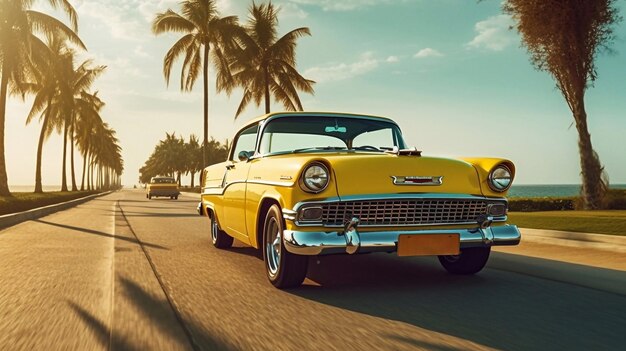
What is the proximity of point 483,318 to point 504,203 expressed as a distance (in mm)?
1460

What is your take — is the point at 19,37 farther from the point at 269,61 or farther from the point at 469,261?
the point at 469,261

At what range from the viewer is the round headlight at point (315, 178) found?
441 centimetres

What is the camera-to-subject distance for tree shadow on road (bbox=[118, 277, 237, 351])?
3.12m

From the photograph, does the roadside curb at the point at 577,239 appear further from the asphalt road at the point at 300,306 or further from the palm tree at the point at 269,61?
the palm tree at the point at 269,61

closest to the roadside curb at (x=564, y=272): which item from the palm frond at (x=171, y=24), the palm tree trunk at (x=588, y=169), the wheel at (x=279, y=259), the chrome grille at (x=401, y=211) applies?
the chrome grille at (x=401, y=211)

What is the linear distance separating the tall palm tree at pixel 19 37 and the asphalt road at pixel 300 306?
51.9 ft

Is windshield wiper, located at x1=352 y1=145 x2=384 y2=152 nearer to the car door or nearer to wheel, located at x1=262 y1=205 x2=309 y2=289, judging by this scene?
the car door

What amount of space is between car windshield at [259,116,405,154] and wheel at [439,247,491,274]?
138 cm

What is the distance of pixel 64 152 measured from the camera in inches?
1737

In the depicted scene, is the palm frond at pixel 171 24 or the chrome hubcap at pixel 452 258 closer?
the chrome hubcap at pixel 452 258

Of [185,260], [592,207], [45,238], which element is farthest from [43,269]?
[592,207]

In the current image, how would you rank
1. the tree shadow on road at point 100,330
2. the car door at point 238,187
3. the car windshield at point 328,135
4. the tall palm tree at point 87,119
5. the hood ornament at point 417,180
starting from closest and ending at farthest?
the tree shadow on road at point 100,330 < the hood ornament at point 417,180 < the car door at point 238,187 < the car windshield at point 328,135 < the tall palm tree at point 87,119

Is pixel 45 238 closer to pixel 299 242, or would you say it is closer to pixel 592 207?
pixel 299 242

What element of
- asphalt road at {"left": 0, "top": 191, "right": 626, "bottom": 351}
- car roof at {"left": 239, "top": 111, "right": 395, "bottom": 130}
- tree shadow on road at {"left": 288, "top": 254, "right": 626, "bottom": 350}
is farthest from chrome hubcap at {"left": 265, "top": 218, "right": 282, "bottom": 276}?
car roof at {"left": 239, "top": 111, "right": 395, "bottom": 130}
